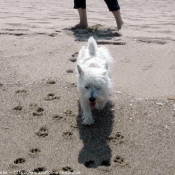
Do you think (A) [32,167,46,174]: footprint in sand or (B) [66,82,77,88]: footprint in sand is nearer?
(A) [32,167,46,174]: footprint in sand

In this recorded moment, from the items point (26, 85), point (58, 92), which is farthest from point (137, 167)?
point (26, 85)

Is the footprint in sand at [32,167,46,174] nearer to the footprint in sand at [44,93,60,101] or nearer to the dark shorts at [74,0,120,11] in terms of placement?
the footprint in sand at [44,93,60,101]

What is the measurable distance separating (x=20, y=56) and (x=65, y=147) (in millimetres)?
2843

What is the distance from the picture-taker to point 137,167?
3.84 m

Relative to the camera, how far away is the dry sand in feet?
12.9

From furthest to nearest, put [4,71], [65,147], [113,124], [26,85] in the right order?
[4,71] → [26,85] → [113,124] → [65,147]

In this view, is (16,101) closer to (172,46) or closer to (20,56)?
(20,56)

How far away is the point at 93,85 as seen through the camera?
14.4 ft

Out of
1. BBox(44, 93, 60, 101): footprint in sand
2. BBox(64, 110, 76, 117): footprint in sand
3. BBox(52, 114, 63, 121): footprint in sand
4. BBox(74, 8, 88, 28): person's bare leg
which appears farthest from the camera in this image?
BBox(74, 8, 88, 28): person's bare leg

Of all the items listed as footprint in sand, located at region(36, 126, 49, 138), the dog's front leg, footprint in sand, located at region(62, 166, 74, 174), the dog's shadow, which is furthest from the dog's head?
footprint in sand, located at region(62, 166, 74, 174)

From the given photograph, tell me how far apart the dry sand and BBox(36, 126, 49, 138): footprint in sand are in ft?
0.03

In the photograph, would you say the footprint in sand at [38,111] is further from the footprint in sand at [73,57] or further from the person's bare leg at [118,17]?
the person's bare leg at [118,17]

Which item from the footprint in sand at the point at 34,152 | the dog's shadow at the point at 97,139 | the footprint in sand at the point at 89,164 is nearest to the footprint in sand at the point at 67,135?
the dog's shadow at the point at 97,139

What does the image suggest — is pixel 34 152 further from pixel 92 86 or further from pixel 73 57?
pixel 73 57
